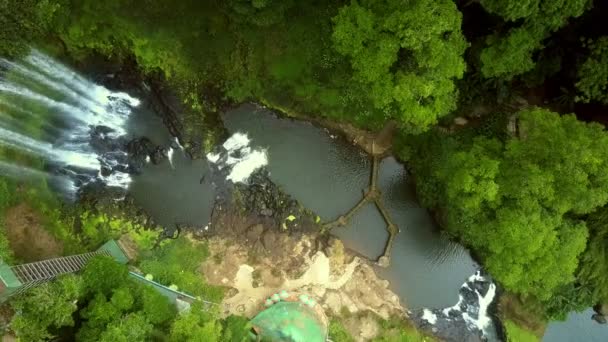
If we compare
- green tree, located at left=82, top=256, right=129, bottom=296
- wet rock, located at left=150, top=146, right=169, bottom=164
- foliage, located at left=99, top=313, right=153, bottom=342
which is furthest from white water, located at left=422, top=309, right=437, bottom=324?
wet rock, located at left=150, top=146, right=169, bottom=164

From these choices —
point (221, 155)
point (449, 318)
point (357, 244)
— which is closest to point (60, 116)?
point (221, 155)

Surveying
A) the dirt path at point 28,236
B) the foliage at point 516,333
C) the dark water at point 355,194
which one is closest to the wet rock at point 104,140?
the dirt path at point 28,236

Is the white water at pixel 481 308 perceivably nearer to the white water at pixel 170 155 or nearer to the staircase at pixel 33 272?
the white water at pixel 170 155

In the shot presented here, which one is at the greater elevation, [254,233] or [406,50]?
[406,50]

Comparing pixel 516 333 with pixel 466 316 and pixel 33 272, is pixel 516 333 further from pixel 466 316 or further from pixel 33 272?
pixel 33 272

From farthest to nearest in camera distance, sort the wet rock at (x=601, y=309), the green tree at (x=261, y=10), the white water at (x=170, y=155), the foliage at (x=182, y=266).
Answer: the wet rock at (x=601, y=309) < the white water at (x=170, y=155) < the foliage at (x=182, y=266) < the green tree at (x=261, y=10)

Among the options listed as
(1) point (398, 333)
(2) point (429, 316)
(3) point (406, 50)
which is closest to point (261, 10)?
(3) point (406, 50)

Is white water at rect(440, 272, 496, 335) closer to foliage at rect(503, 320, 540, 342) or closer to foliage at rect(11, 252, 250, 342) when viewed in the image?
foliage at rect(503, 320, 540, 342)
